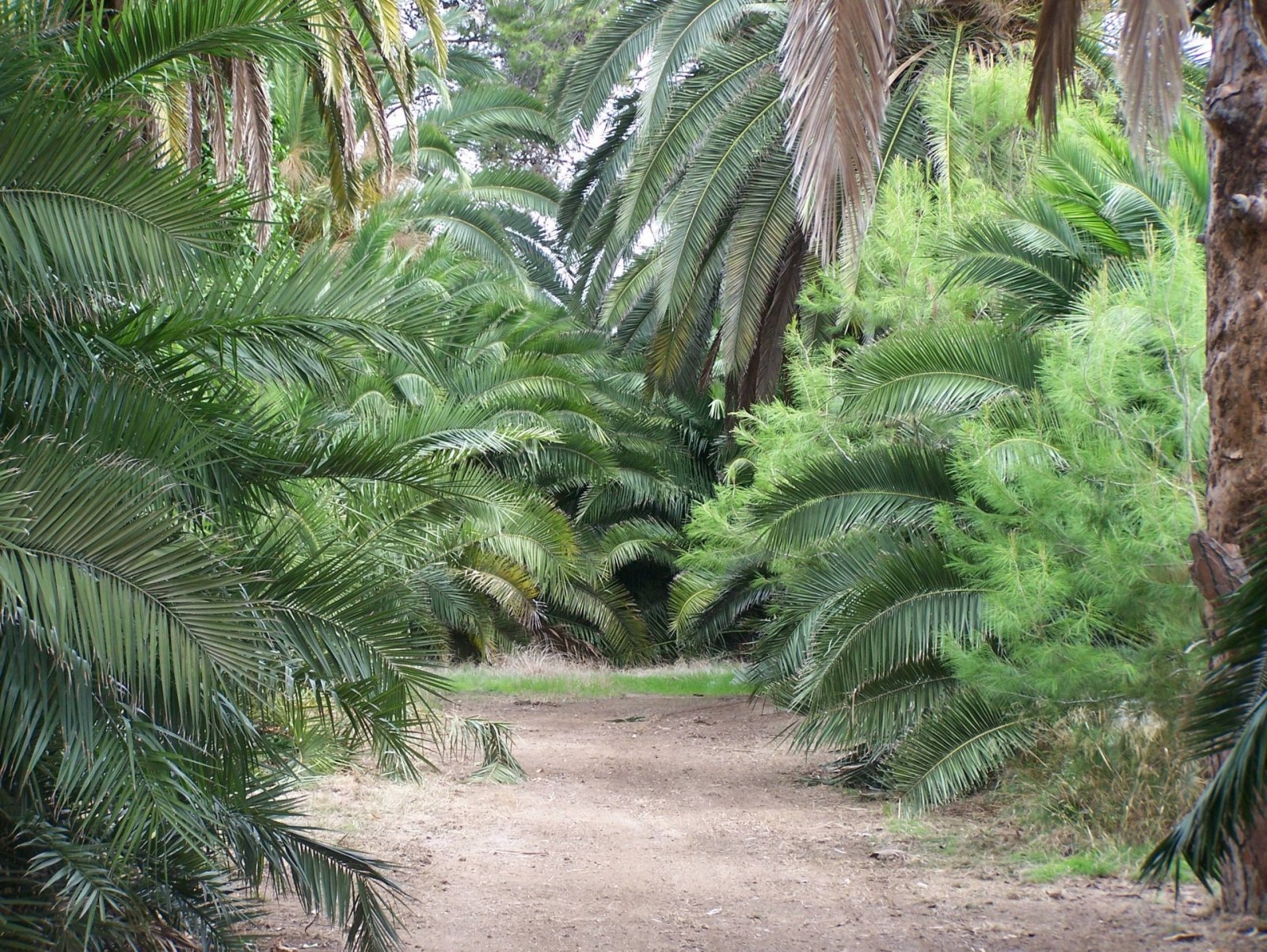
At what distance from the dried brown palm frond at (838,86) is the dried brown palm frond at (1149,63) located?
2.28ft

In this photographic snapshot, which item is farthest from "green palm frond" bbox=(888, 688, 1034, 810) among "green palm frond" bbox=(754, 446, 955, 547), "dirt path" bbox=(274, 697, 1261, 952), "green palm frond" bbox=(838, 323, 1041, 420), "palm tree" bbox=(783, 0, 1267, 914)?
"green palm frond" bbox=(838, 323, 1041, 420)

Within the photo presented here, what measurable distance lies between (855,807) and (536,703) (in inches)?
244

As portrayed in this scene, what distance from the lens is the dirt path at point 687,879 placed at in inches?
187

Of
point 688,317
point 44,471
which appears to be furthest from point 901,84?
point 44,471

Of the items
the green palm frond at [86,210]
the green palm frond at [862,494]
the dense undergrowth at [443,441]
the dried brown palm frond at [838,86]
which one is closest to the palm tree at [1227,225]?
the dried brown palm frond at [838,86]

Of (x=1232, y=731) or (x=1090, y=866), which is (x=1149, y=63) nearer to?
(x=1232, y=731)

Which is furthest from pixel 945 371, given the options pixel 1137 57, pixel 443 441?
pixel 1137 57

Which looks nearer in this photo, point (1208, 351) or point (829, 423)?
point (1208, 351)

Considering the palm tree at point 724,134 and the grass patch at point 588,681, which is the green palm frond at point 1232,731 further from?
the grass patch at point 588,681

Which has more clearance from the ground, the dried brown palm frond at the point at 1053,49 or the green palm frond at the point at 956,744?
the dried brown palm frond at the point at 1053,49

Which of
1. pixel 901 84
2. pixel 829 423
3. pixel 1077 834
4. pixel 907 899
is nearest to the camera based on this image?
pixel 907 899

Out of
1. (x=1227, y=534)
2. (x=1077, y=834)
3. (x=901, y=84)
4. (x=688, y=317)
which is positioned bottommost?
(x=1077, y=834)

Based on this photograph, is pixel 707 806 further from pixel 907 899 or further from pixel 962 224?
pixel 962 224

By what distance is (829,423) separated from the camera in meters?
8.85
